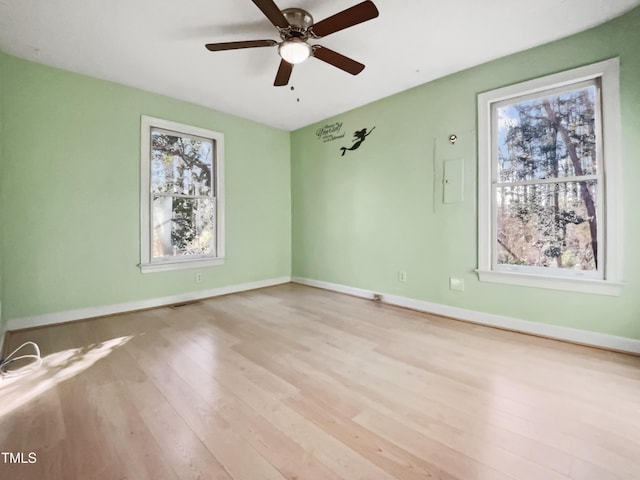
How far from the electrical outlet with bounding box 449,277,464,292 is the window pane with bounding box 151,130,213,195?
3.42 metres

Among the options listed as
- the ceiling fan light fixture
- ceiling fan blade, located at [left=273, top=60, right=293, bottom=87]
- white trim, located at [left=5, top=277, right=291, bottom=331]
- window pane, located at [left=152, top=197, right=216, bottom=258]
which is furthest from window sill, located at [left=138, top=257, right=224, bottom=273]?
the ceiling fan light fixture

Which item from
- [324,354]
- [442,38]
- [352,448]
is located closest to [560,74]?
[442,38]

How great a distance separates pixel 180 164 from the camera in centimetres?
377

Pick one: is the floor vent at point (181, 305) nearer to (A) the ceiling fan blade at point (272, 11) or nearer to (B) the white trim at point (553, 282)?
(A) the ceiling fan blade at point (272, 11)

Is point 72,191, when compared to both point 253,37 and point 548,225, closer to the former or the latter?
point 253,37

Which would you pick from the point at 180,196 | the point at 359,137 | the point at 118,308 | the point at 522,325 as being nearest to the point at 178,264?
the point at 118,308

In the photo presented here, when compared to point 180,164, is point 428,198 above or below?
below

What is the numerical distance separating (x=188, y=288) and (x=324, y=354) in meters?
2.45

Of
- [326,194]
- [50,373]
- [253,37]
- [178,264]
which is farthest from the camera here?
[326,194]

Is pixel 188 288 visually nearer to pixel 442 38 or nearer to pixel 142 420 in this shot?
pixel 142 420

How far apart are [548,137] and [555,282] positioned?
135cm

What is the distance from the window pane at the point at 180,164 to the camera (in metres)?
3.57

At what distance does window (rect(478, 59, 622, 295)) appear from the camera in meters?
2.28

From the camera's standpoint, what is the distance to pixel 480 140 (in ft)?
9.49
